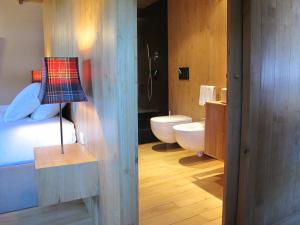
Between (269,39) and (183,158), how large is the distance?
7.52 feet

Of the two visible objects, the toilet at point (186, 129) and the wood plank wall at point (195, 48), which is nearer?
the toilet at point (186, 129)

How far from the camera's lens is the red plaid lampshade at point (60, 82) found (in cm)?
187

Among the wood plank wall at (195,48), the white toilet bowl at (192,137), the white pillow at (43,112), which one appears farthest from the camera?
the wood plank wall at (195,48)

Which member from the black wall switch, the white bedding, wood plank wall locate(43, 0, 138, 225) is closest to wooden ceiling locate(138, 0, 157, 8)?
the black wall switch

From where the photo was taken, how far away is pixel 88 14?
196cm

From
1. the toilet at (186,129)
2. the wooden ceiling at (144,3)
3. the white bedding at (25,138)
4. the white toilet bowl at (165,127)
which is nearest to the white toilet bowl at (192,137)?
the toilet at (186,129)

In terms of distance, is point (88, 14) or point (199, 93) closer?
point (88, 14)

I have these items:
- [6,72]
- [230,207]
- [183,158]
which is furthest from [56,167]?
[6,72]

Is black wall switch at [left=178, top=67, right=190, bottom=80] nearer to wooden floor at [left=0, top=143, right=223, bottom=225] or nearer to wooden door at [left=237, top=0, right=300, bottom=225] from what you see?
wooden floor at [left=0, top=143, right=223, bottom=225]

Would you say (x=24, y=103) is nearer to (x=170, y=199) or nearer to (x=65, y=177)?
(x=65, y=177)

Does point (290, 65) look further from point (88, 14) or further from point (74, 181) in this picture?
point (74, 181)

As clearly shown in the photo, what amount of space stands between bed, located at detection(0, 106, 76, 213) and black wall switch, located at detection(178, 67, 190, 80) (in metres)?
2.33

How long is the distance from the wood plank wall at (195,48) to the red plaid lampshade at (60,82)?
2.20 m

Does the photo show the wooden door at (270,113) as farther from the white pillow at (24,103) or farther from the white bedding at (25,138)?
the white pillow at (24,103)
